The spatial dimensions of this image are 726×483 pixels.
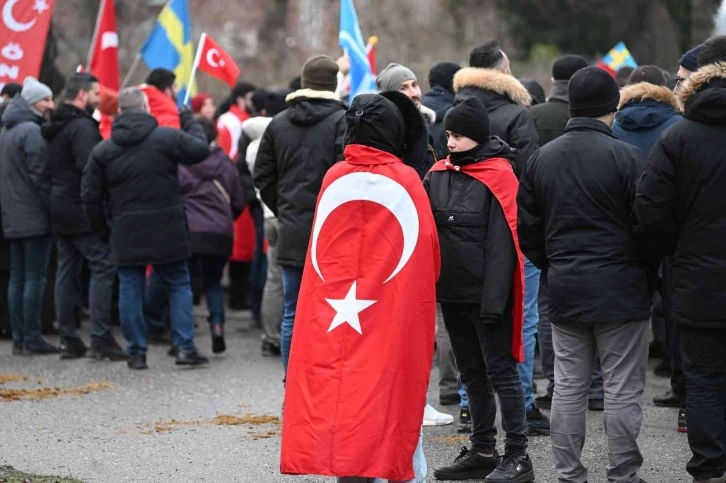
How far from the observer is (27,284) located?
11.1 m

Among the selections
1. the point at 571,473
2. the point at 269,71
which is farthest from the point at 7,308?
the point at 269,71

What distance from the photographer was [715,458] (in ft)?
19.6

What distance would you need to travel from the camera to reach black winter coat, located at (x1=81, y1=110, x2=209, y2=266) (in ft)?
33.1

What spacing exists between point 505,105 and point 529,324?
53.5 inches

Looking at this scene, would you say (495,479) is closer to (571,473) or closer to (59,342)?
(571,473)

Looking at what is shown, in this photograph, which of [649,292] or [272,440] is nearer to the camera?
[649,292]

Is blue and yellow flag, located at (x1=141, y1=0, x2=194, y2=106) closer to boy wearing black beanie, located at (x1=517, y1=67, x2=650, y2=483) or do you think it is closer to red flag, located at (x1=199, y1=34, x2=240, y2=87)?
red flag, located at (x1=199, y1=34, x2=240, y2=87)

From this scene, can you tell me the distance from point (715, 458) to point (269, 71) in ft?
85.0

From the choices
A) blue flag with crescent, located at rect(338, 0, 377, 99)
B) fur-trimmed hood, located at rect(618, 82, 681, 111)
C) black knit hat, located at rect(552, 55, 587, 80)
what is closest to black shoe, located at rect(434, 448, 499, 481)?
fur-trimmed hood, located at rect(618, 82, 681, 111)

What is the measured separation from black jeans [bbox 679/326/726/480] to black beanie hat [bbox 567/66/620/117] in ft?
3.70

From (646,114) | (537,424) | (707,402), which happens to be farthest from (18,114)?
(707,402)

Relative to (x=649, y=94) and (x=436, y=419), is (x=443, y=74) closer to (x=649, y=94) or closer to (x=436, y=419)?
(x=649, y=94)

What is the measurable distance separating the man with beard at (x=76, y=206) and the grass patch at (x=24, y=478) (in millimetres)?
4087

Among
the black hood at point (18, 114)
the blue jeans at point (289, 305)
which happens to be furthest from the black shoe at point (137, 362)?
the black hood at point (18, 114)
